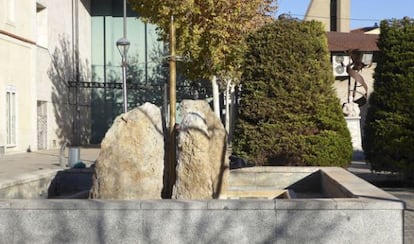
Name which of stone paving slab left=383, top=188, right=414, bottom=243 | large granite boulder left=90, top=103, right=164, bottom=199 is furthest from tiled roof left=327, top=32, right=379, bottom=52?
large granite boulder left=90, top=103, right=164, bottom=199

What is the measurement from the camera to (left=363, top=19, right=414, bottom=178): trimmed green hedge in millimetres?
14773

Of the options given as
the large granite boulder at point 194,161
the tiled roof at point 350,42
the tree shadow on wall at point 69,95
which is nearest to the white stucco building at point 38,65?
the tree shadow on wall at point 69,95

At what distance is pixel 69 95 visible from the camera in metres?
40.8

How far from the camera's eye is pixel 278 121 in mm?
12898

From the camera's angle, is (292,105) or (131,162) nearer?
(131,162)

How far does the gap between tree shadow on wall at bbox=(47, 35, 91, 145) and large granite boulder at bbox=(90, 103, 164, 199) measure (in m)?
29.8

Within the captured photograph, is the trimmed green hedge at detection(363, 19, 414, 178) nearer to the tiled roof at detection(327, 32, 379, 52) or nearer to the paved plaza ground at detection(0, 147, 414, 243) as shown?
the paved plaza ground at detection(0, 147, 414, 243)

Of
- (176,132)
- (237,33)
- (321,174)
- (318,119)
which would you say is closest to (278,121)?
(318,119)

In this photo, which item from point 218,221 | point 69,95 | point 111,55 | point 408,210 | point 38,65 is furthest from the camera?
point 111,55

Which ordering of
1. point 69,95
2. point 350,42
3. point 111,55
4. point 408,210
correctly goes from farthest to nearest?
point 350,42, point 111,55, point 69,95, point 408,210

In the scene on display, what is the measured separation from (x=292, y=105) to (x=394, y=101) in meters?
3.35

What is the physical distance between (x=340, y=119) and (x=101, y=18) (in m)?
35.7

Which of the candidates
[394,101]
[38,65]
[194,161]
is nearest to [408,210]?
[394,101]

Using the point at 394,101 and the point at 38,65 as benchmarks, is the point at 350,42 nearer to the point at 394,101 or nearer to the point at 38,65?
the point at 38,65
